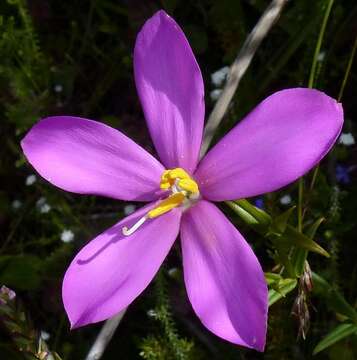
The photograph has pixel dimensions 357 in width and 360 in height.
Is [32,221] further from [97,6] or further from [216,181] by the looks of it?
[216,181]

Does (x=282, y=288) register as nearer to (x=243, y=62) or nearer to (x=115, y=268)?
(x=115, y=268)

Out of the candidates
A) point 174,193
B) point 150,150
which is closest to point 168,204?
point 174,193

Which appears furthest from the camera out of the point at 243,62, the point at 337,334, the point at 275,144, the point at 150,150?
the point at 150,150

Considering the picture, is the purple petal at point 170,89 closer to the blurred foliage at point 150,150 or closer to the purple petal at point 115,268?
the purple petal at point 115,268

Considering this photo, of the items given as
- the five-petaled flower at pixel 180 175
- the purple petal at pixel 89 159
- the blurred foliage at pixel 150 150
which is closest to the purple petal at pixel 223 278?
the five-petaled flower at pixel 180 175

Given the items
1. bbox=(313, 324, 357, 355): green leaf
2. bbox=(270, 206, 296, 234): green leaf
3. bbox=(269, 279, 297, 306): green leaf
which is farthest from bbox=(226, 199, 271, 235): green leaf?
bbox=(313, 324, 357, 355): green leaf

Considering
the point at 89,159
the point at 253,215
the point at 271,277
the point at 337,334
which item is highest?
the point at 89,159
